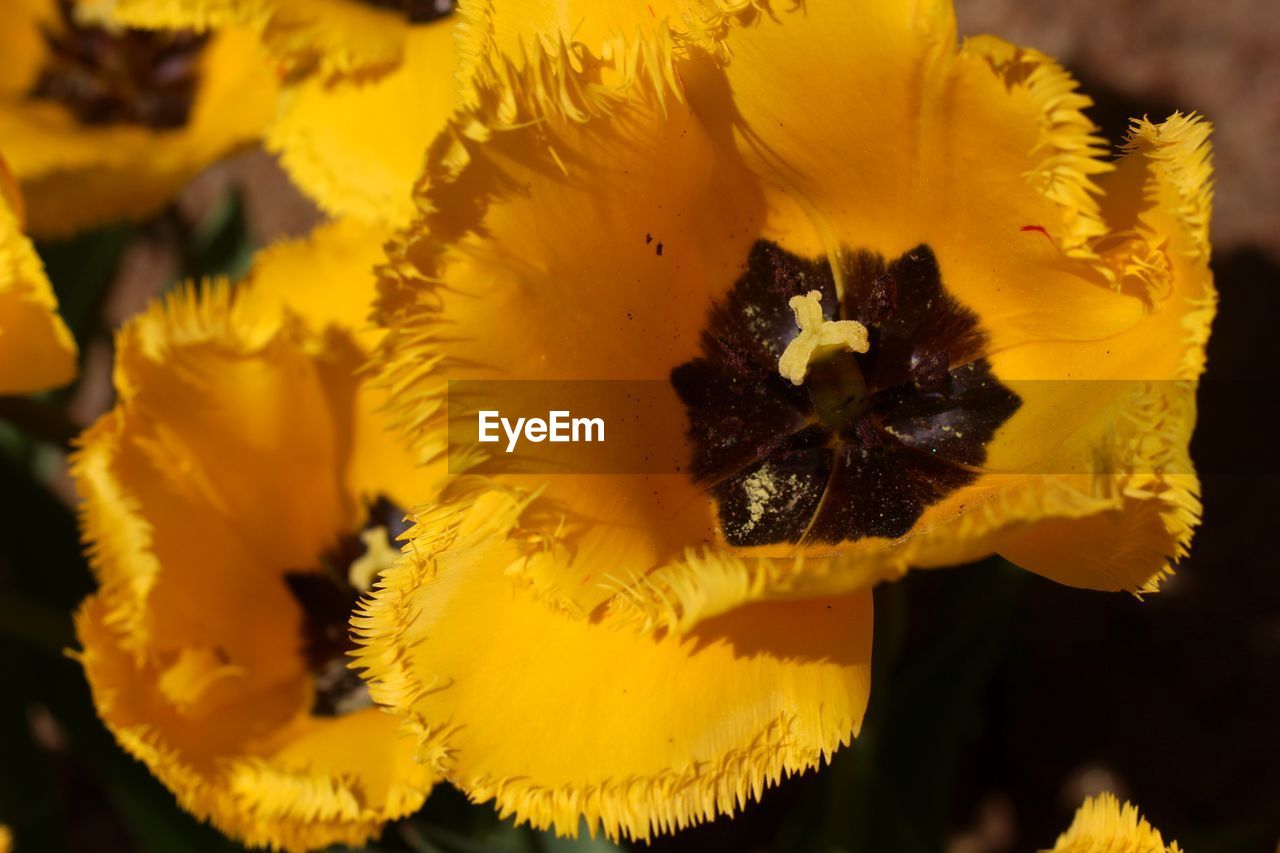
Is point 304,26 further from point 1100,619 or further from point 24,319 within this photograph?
point 1100,619

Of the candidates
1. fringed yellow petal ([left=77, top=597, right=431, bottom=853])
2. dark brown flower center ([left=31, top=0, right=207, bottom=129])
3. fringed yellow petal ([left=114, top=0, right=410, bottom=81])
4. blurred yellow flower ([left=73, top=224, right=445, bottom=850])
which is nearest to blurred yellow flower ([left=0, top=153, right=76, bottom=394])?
blurred yellow flower ([left=73, top=224, right=445, bottom=850])

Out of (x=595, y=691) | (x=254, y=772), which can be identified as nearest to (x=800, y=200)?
(x=595, y=691)

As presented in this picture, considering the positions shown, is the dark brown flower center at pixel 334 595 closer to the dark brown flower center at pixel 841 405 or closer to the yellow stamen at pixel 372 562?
the yellow stamen at pixel 372 562

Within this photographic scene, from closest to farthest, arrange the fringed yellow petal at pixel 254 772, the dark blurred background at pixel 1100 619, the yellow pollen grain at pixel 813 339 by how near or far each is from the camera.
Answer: the yellow pollen grain at pixel 813 339
the fringed yellow petal at pixel 254 772
the dark blurred background at pixel 1100 619

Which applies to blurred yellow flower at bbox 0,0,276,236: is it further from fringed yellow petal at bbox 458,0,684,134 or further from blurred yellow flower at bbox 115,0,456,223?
fringed yellow petal at bbox 458,0,684,134

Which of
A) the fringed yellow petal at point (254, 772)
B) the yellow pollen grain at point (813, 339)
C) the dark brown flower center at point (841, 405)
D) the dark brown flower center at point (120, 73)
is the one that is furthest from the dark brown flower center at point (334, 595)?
the dark brown flower center at point (120, 73)

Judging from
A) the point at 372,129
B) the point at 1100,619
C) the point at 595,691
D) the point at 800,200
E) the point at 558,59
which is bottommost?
the point at 1100,619
